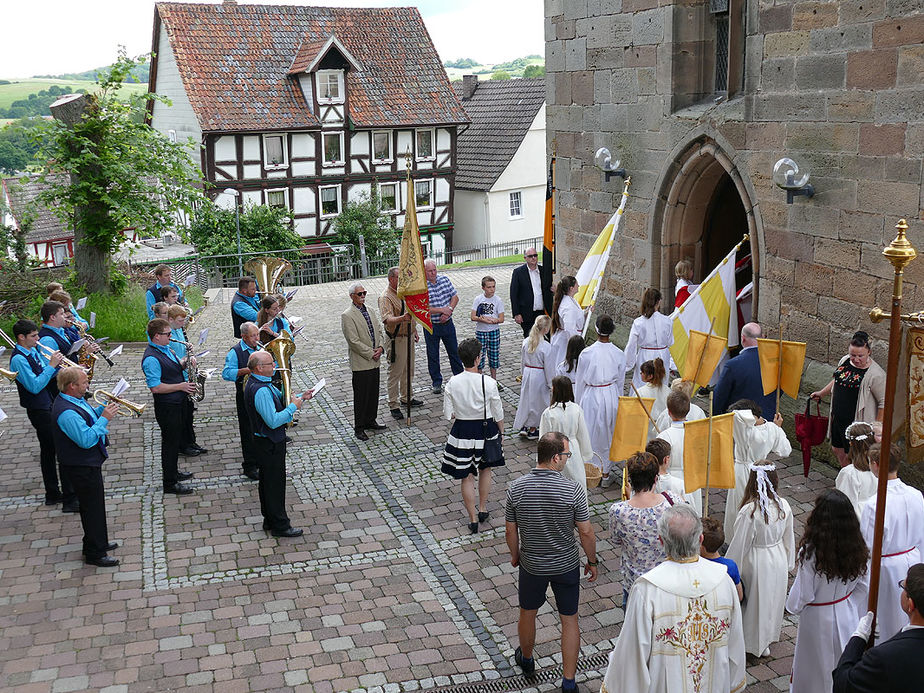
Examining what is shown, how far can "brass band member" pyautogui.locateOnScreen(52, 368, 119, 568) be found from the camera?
24.0 ft

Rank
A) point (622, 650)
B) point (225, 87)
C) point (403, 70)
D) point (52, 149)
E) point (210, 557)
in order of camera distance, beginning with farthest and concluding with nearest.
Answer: point (403, 70)
point (225, 87)
point (52, 149)
point (210, 557)
point (622, 650)

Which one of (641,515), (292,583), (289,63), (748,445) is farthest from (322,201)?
(641,515)

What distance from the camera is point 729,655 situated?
503 centimetres

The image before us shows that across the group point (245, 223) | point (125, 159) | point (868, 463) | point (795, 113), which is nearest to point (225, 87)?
point (245, 223)

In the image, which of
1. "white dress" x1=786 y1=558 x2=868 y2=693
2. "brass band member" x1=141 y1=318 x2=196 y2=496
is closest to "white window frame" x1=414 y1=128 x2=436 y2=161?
"brass band member" x1=141 y1=318 x2=196 y2=496

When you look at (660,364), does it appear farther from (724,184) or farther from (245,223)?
(245,223)

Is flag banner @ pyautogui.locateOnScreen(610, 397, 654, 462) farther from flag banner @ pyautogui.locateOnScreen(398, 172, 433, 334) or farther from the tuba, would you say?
the tuba

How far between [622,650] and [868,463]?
2.33m

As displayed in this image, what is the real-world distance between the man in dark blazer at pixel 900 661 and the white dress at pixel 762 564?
196 cm

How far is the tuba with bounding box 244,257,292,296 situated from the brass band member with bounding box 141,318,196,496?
2.70 m

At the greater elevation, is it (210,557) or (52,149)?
(52,149)

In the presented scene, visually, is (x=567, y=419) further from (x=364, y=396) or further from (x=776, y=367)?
(x=364, y=396)

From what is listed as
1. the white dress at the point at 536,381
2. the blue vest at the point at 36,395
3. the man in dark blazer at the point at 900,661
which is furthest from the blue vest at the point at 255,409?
the man in dark blazer at the point at 900,661

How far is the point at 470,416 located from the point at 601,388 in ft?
5.97
